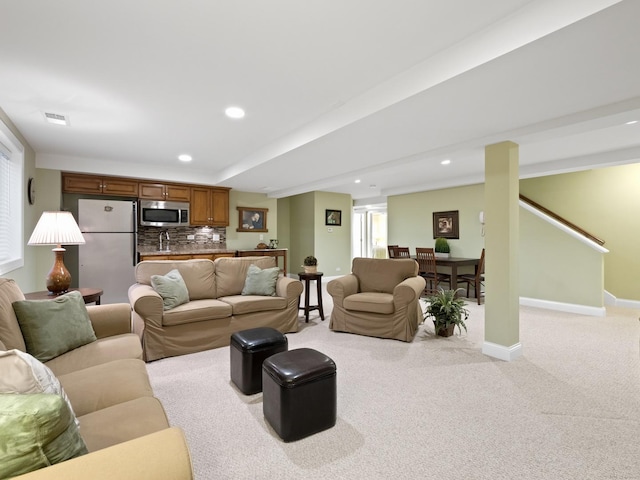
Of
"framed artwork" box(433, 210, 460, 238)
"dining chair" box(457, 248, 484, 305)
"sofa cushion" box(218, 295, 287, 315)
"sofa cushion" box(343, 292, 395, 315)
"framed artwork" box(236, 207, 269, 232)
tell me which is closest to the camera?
"sofa cushion" box(218, 295, 287, 315)

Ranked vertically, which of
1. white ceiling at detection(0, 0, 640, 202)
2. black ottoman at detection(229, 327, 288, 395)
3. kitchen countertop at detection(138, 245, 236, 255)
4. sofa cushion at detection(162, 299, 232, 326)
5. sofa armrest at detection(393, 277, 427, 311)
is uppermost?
white ceiling at detection(0, 0, 640, 202)

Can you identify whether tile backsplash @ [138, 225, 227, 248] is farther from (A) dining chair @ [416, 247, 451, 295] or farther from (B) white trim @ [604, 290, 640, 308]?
(B) white trim @ [604, 290, 640, 308]

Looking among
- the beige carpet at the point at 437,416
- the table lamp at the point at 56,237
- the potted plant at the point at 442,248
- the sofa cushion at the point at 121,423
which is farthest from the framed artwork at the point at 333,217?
the sofa cushion at the point at 121,423

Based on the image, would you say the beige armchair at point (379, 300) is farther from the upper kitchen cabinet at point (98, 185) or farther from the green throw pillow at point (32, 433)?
the upper kitchen cabinet at point (98, 185)

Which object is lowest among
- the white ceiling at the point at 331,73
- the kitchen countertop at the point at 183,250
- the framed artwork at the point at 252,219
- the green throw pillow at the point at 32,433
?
the green throw pillow at the point at 32,433

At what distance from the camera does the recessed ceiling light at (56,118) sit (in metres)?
3.17

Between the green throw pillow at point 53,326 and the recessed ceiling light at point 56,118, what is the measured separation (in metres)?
2.17

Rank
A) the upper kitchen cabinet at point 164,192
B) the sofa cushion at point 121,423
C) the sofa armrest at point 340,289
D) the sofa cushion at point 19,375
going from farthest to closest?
the upper kitchen cabinet at point 164,192 < the sofa armrest at point 340,289 < the sofa cushion at point 121,423 < the sofa cushion at point 19,375

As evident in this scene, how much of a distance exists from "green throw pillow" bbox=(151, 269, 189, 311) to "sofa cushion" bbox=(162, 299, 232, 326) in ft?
0.24

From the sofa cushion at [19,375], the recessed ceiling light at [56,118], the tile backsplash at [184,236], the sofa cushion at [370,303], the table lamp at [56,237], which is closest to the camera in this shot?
the sofa cushion at [19,375]

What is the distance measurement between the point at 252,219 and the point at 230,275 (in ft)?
11.0

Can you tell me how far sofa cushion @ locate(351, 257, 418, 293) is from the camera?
4.04 metres

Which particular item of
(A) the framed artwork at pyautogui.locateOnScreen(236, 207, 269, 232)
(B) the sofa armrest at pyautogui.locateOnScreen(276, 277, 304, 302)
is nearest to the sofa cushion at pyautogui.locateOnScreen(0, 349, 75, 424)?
(B) the sofa armrest at pyautogui.locateOnScreen(276, 277, 304, 302)

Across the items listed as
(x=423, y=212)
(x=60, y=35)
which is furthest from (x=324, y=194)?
(x=60, y=35)
